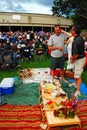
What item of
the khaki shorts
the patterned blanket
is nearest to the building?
the khaki shorts

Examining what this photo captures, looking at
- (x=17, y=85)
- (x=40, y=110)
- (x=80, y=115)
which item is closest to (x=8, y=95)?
(x=17, y=85)

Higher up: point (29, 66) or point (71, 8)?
point (29, 66)

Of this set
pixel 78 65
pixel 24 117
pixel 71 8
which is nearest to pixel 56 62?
pixel 78 65

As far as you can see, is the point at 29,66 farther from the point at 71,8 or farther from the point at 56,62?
the point at 71,8

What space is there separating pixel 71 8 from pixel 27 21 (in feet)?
24.9

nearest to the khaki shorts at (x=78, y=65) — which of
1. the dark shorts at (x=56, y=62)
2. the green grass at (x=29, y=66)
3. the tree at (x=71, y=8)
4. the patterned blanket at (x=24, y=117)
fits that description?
the patterned blanket at (x=24, y=117)

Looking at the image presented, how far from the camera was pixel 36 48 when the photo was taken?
14.3 meters

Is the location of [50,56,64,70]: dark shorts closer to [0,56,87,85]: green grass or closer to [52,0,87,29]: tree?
[0,56,87,85]: green grass

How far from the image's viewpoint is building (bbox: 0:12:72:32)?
40.6 meters

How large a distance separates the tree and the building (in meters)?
1.07

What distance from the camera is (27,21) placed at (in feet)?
137

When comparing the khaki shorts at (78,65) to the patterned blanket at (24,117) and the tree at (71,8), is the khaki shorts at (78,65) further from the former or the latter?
the tree at (71,8)

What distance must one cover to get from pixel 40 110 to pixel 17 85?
88.9 inches

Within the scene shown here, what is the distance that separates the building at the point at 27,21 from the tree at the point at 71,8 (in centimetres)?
107
